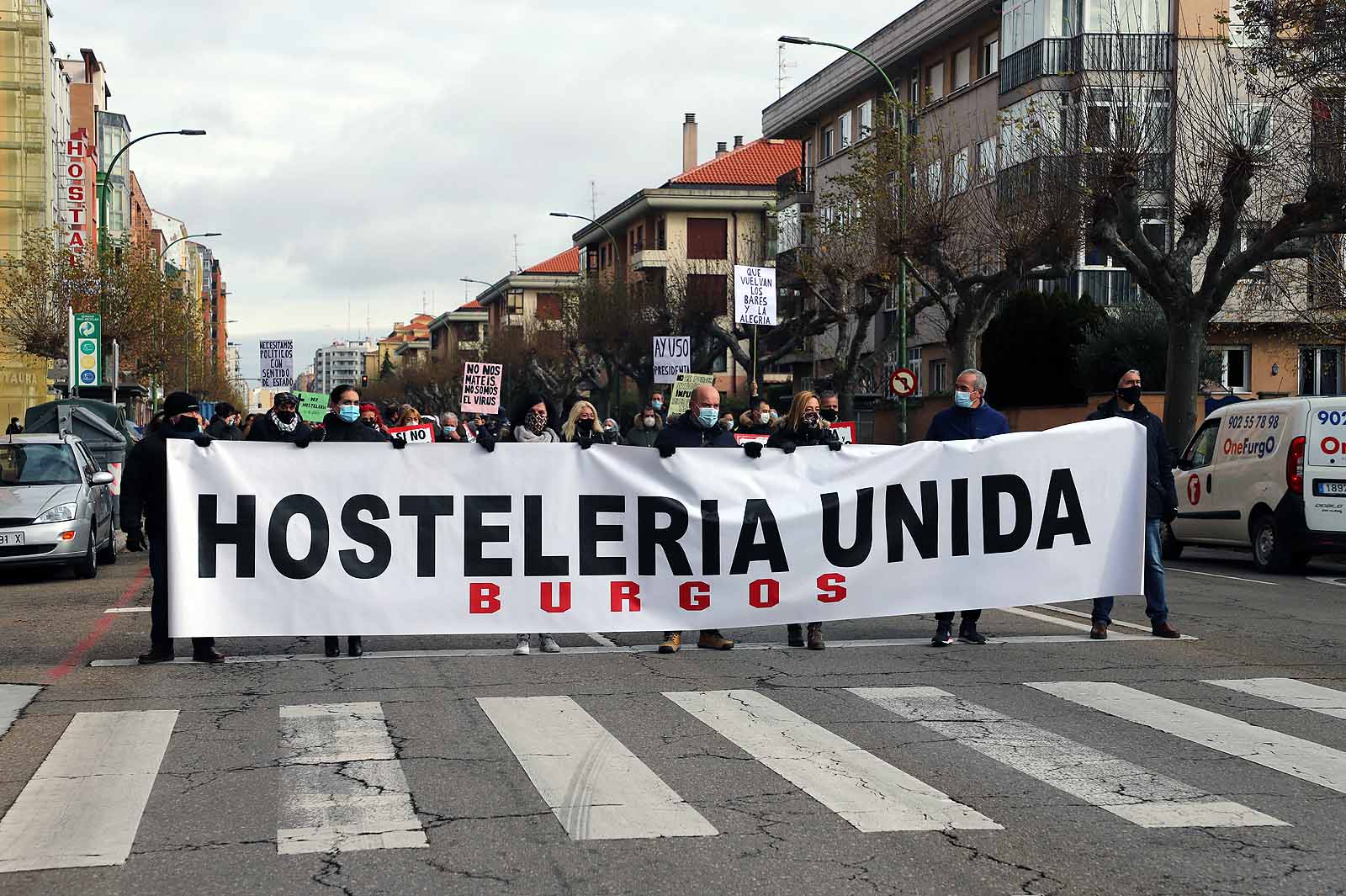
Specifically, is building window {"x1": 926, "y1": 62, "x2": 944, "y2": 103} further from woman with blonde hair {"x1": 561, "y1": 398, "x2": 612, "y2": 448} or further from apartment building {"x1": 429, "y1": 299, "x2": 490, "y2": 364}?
apartment building {"x1": 429, "y1": 299, "x2": 490, "y2": 364}

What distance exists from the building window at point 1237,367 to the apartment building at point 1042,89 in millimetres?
32

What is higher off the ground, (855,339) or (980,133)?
(980,133)

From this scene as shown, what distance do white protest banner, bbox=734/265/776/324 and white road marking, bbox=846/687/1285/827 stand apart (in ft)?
91.6

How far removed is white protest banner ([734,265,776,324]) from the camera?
121 feet

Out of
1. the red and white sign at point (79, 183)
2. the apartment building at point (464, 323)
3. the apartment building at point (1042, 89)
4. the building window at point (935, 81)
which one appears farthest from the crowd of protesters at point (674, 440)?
the apartment building at point (464, 323)

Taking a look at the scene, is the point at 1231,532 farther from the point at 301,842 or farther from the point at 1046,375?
the point at 1046,375

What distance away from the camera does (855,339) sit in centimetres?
4297

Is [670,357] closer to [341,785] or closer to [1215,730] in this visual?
[1215,730]

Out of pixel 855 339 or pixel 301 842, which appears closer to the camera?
pixel 301 842

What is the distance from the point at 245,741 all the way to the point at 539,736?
141 cm

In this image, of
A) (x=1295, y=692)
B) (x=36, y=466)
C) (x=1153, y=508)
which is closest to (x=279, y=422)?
(x=36, y=466)

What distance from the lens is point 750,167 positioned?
83.9m

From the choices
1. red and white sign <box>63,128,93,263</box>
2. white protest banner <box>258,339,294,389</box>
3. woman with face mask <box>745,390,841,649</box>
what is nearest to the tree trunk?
woman with face mask <box>745,390,841,649</box>

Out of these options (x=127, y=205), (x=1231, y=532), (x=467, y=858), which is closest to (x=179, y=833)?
(x=467, y=858)
